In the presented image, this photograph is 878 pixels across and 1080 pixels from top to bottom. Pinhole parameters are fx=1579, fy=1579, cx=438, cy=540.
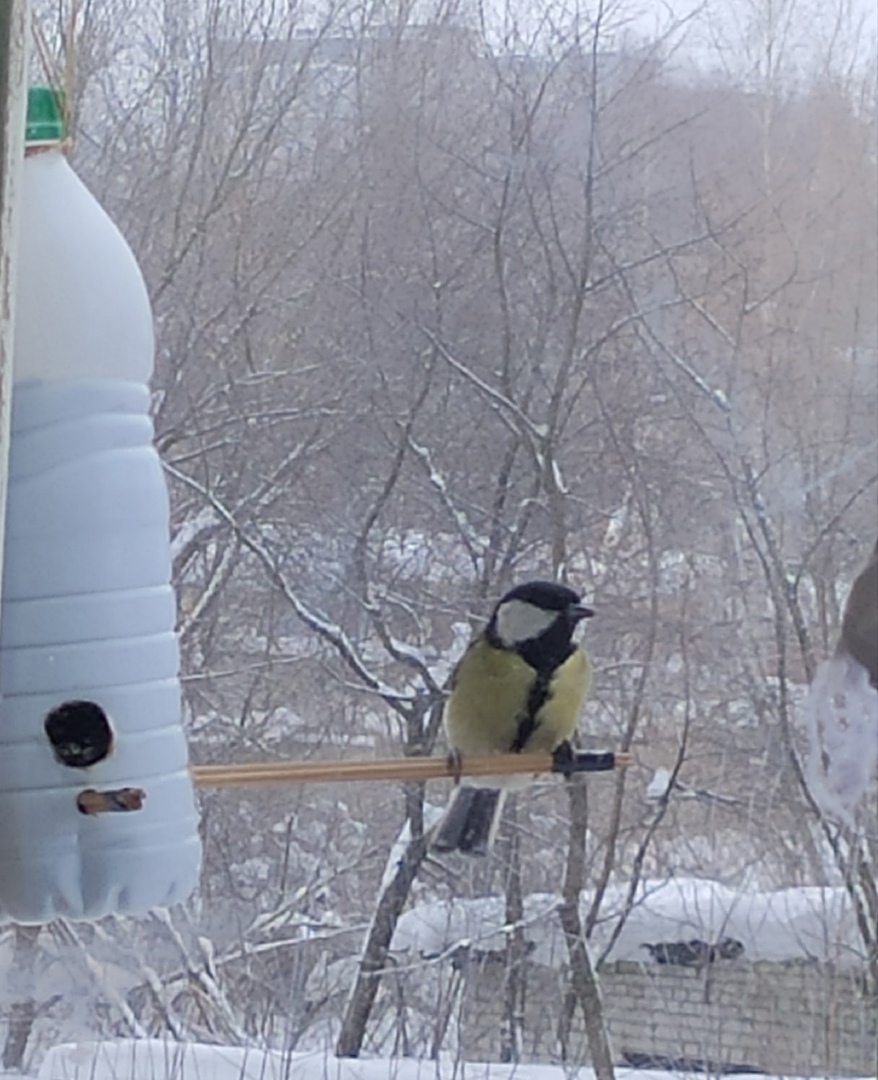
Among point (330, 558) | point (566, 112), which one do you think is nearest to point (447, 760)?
point (330, 558)

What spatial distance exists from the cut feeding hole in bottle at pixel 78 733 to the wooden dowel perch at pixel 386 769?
0.07 metres

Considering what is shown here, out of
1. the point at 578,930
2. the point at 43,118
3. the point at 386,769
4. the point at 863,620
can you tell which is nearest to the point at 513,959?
the point at 578,930

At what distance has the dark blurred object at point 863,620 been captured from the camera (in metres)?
1.33

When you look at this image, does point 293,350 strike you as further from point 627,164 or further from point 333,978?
point 333,978

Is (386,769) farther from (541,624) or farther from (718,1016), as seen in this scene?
(718,1016)

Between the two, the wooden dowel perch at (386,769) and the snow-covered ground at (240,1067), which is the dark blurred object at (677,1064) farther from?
the wooden dowel perch at (386,769)

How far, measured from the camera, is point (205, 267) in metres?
1.36

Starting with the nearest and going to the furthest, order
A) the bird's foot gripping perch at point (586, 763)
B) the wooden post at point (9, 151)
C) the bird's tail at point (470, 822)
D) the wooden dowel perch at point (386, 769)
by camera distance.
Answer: the wooden post at point (9, 151) → the wooden dowel perch at point (386, 769) → the bird's foot gripping perch at point (586, 763) → the bird's tail at point (470, 822)

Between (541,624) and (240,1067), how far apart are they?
47cm

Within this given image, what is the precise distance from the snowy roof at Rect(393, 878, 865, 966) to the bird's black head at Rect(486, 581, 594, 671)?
28 centimetres

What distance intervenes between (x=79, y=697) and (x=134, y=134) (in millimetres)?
670

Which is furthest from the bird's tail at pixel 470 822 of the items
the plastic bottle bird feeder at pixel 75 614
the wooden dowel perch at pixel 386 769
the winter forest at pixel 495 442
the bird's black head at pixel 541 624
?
the plastic bottle bird feeder at pixel 75 614

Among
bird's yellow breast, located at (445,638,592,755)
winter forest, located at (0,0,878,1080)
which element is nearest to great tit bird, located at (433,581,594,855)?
bird's yellow breast, located at (445,638,592,755)

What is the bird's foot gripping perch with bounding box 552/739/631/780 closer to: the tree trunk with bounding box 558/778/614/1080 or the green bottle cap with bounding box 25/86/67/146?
the tree trunk with bounding box 558/778/614/1080
